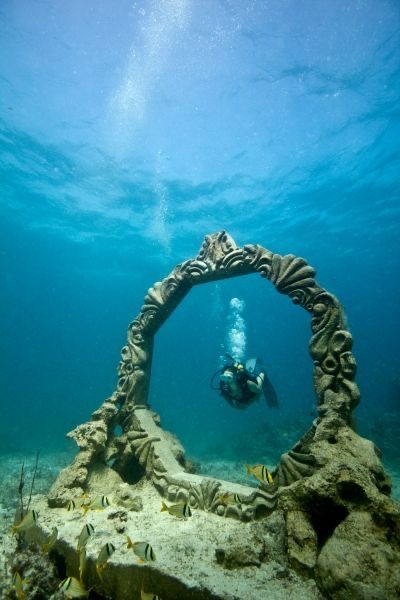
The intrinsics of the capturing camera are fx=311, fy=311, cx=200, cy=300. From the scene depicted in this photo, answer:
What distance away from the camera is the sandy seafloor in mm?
4500

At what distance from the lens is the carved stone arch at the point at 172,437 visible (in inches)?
156

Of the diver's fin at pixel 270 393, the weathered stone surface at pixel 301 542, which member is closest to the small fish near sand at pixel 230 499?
the weathered stone surface at pixel 301 542

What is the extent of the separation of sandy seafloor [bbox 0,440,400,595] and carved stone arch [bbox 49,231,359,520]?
104cm

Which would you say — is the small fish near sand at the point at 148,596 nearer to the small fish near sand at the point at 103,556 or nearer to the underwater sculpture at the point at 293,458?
the small fish near sand at the point at 103,556

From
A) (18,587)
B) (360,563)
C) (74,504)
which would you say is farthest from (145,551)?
(74,504)

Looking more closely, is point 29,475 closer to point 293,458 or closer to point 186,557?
point 186,557

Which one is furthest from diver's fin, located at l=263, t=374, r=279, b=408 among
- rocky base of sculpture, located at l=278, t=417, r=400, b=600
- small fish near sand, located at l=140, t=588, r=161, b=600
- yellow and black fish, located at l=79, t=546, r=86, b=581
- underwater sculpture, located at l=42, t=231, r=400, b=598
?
small fish near sand, located at l=140, t=588, r=161, b=600

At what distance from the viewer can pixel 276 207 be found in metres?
25.1

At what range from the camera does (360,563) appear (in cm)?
254

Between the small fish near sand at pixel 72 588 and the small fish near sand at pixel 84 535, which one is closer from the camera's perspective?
the small fish near sand at pixel 72 588

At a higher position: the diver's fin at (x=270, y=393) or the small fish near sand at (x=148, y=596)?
the diver's fin at (x=270, y=393)

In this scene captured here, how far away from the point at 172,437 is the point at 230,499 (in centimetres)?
245

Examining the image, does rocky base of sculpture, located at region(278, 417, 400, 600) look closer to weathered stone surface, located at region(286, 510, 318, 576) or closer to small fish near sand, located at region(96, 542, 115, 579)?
weathered stone surface, located at region(286, 510, 318, 576)

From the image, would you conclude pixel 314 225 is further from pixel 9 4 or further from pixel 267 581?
pixel 267 581
